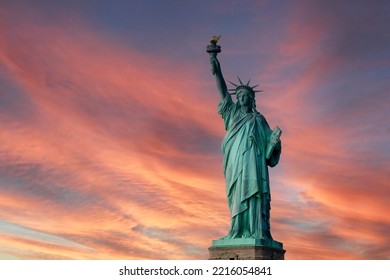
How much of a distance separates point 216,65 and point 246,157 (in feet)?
14.7

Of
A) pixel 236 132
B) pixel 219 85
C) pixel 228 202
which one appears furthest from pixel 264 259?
pixel 219 85

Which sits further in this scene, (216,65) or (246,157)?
(216,65)

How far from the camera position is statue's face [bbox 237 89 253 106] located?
33.2 metres

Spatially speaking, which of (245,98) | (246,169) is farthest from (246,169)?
(245,98)

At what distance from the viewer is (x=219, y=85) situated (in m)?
33.5

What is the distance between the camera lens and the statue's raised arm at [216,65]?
3322 cm

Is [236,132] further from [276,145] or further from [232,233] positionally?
[232,233]

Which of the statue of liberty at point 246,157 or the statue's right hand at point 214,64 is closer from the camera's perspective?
the statue of liberty at point 246,157

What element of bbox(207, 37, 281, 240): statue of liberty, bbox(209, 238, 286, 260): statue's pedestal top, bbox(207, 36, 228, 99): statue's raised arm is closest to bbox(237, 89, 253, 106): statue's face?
bbox(207, 37, 281, 240): statue of liberty

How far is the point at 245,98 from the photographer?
33.2 metres

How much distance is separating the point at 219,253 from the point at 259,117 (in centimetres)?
646

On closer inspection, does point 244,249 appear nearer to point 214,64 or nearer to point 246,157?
point 246,157

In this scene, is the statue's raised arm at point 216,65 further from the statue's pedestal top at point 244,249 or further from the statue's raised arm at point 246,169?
the statue's pedestal top at point 244,249

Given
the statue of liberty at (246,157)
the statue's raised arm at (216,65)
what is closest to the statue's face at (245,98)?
the statue of liberty at (246,157)
